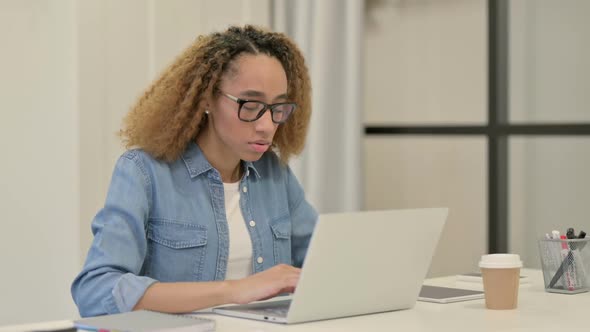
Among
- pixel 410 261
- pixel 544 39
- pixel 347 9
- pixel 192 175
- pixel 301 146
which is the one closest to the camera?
pixel 410 261

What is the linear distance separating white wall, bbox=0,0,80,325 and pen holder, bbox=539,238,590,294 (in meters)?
1.77

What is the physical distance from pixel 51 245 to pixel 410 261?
6.11 ft

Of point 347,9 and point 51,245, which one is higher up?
point 347,9

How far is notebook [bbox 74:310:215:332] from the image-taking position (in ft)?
4.85

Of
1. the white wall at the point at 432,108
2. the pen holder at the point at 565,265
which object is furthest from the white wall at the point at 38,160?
the pen holder at the point at 565,265

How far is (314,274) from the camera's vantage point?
63.7 inches

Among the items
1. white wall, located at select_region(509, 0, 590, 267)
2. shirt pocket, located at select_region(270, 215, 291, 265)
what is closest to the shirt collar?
shirt pocket, located at select_region(270, 215, 291, 265)

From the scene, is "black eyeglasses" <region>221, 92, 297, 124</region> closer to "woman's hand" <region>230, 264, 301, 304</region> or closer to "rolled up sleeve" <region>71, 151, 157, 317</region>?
"rolled up sleeve" <region>71, 151, 157, 317</region>

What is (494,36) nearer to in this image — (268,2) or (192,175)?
(268,2)

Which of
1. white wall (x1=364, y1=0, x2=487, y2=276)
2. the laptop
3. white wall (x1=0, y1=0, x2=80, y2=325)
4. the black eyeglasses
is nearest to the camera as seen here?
the laptop

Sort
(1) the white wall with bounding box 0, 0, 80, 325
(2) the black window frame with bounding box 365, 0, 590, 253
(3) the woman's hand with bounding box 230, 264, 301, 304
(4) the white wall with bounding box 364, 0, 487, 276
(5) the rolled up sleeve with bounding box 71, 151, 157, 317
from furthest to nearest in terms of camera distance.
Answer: (4) the white wall with bounding box 364, 0, 487, 276 → (2) the black window frame with bounding box 365, 0, 590, 253 → (1) the white wall with bounding box 0, 0, 80, 325 → (5) the rolled up sleeve with bounding box 71, 151, 157, 317 → (3) the woman's hand with bounding box 230, 264, 301, 304

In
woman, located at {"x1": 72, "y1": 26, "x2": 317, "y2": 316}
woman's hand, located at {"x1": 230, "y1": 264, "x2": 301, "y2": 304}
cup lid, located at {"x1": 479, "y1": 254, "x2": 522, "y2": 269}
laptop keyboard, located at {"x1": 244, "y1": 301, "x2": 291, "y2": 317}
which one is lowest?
laptop keyboard, located at {"x1": 244, "y1": 301, "x2": 291, "y2": 317}

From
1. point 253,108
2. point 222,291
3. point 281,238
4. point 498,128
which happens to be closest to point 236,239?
point 281,238

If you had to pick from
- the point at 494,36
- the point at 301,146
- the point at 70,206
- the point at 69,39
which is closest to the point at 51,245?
the point at 70,206
